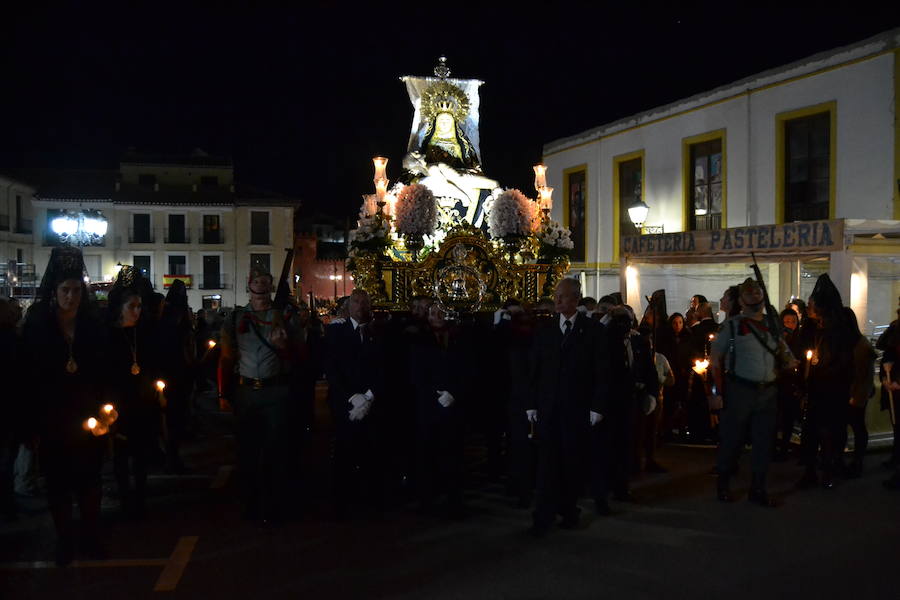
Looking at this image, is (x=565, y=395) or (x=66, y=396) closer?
(x=66, y=396)

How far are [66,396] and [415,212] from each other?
6.24 meters

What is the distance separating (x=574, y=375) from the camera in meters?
6.24

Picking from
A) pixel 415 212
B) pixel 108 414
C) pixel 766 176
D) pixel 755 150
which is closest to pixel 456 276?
pixel 415 212

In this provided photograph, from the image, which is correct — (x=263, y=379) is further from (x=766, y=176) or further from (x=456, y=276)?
(x=766, y=176)

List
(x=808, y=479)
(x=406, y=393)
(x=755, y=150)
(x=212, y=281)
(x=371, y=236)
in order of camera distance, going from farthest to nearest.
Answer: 1. (x=212, y=281)
2. (x=755, y=150)
3. (x=371, y=236)
4. (x=406, y=393)
5. (x=808, y=479)

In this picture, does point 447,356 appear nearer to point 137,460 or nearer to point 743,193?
point 137,460

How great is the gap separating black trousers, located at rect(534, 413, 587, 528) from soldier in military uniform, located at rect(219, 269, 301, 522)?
2.10 meters

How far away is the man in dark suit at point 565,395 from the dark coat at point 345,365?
5.05 ft

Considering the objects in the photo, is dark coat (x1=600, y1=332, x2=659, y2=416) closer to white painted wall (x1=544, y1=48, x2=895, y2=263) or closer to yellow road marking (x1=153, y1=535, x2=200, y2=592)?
yellow road marking (x1=153, y1=535, x2=200, y2=592)

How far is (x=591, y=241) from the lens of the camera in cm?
2039

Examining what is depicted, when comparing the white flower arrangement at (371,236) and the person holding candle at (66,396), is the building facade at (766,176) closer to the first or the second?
the white flower arrangement at (371,236)

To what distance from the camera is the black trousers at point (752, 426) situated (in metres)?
7.15

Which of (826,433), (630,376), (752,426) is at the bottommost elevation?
(826,433)

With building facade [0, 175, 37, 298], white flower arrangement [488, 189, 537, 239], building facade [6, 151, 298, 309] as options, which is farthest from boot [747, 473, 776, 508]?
building facade [6, 151, 298, 309]
